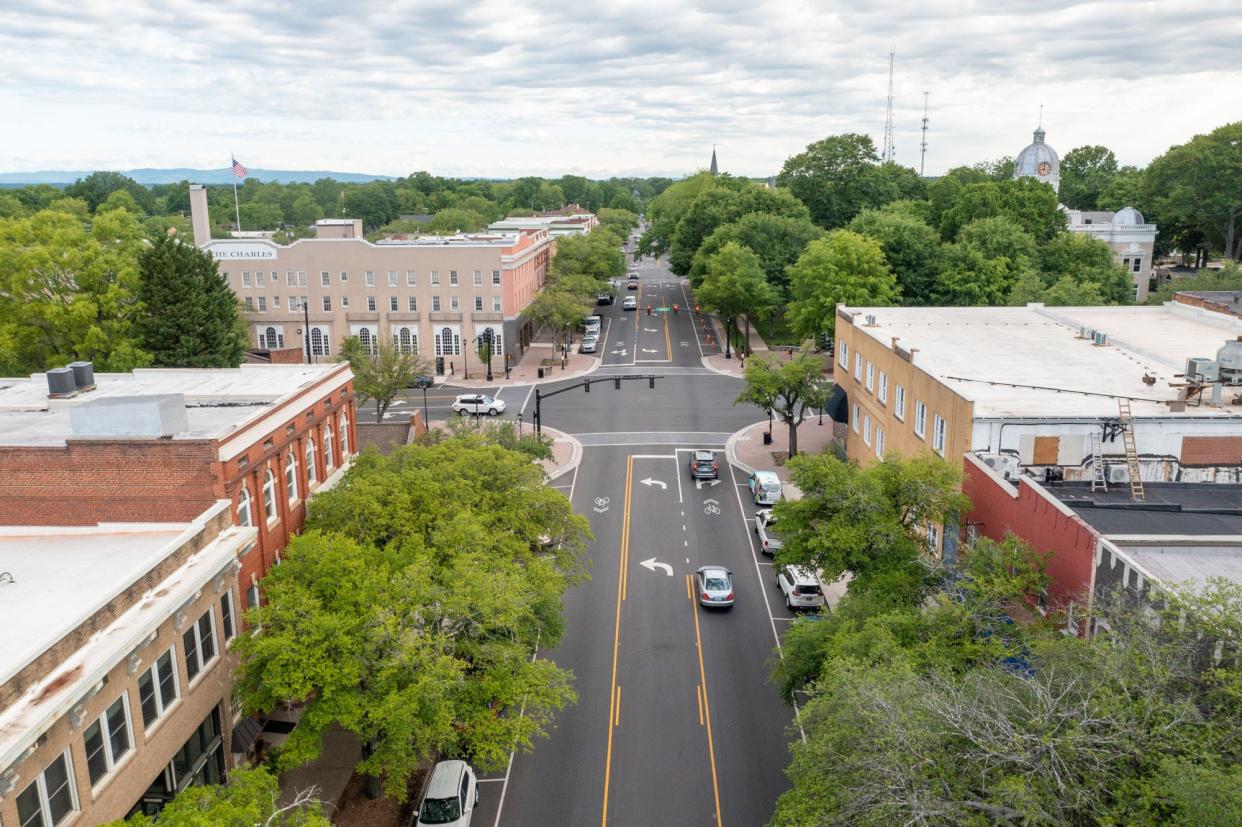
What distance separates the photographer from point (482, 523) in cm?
2467

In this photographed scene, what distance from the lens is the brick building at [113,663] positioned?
15047mm

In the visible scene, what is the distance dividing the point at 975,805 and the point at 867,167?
347 feet

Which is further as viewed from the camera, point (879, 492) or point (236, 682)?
point (879, 492)

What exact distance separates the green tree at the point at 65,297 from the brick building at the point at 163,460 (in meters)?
22.7

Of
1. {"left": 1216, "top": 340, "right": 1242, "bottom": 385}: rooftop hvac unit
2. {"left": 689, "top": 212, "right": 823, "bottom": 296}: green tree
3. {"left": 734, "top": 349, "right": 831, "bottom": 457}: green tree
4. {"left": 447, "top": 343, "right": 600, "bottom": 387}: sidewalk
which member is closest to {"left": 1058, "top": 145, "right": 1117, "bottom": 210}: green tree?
{"left": 689, "top": 212, "right": 823, "bottom": 296}: green tree

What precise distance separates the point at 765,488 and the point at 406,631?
27397 mm

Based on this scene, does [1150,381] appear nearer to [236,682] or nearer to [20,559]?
[236,682]

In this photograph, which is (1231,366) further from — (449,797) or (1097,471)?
(449,797)

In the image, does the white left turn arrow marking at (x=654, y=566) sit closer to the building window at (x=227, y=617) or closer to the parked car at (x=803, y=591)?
the parked car at (x=803, y=591)

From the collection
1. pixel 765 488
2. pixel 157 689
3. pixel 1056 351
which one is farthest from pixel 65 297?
pixel 1056 351

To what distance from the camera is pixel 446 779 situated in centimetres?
2178

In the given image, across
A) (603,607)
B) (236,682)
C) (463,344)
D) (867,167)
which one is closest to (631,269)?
(867,167)

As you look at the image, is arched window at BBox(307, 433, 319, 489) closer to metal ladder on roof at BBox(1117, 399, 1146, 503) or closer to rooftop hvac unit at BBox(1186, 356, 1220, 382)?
metal ladder on roof at BBox(1117, 399, 1146, 503)

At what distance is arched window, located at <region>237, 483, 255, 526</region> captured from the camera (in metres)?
24.0
